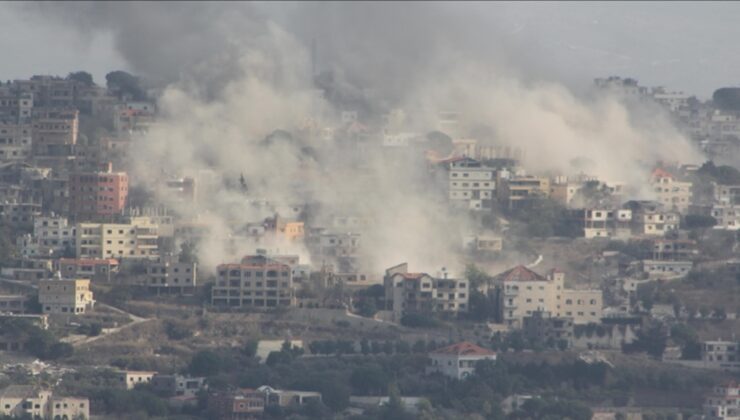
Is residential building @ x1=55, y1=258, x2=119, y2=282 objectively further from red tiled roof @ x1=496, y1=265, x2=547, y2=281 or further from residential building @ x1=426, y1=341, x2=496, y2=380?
residential building @ x1=426, y1=341, x2=496, y2=380

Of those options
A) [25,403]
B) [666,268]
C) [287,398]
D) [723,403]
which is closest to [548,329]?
[723,403]

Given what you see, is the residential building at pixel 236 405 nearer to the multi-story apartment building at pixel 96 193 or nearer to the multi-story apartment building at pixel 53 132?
the multi-story apartment building at pixel 96 193

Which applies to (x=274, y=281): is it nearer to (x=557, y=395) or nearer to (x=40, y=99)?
(x=557, y=395)

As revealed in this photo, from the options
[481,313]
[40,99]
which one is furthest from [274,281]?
[40,99]

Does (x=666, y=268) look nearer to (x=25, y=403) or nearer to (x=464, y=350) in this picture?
(x=464, y=350)

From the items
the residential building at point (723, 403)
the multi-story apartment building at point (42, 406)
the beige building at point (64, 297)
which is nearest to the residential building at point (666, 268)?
the residential building at point (723, 403)

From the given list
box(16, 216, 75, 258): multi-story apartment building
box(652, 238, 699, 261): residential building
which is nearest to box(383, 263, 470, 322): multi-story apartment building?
box(652, 238, 699, 261): residential building
